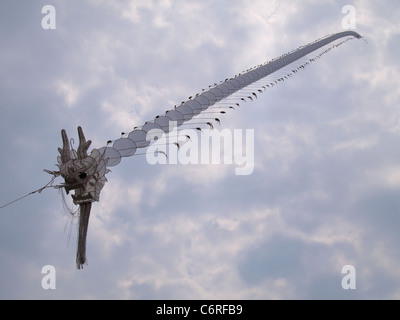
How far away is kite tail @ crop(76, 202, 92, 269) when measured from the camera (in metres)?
18.2

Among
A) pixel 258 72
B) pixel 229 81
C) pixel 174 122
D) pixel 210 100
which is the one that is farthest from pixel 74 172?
pixel 258 72

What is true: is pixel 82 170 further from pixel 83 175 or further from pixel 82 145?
pixel 82 145

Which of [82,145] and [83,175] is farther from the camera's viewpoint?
[82,145]

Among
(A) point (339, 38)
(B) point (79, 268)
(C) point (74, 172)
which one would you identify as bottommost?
(B) point (79, 268)

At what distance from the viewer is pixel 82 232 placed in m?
18.6

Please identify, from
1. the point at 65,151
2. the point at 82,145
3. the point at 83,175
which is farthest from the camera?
the point at 82,145

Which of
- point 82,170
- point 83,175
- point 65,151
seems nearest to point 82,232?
point 83,175

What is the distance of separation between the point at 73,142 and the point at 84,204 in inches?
130

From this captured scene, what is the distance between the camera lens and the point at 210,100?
929 inches

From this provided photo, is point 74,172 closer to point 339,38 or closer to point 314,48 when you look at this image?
point 314,48

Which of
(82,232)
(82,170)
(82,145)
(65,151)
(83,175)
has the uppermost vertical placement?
(82,145)

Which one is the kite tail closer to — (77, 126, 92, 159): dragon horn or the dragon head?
the dragon head

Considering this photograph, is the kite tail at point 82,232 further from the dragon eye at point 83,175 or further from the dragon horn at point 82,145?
the dragon horn at point 82,145

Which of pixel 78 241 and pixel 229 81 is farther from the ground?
pixel 229 81
